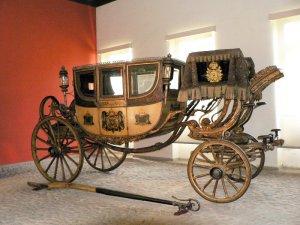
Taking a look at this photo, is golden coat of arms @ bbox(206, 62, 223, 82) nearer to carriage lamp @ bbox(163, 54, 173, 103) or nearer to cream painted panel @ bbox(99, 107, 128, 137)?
carriage lamp @ bbox(163, 54, 173, 103)

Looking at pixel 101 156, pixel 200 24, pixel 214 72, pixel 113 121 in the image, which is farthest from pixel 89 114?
pixel 200 24

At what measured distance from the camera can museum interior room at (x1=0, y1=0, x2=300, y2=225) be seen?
10.9 ft

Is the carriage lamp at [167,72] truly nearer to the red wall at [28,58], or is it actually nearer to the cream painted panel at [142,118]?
the cream painted panel at [142,118]

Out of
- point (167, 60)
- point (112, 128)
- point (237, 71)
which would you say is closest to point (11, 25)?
point (112, 128)

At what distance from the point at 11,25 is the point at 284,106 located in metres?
4.66

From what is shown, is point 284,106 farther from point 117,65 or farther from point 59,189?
point 59,189

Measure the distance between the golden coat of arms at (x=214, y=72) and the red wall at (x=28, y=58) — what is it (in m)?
3.77

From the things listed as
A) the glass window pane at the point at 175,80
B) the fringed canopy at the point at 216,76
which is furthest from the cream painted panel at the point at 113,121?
the fringed canopy at the point at 216,76

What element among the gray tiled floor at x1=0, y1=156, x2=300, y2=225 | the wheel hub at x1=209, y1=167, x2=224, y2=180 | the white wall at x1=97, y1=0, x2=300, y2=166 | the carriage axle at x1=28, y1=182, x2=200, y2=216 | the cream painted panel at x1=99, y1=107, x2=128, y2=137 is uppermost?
the white wall at x1=97, y1=0, x2=300, y2=166

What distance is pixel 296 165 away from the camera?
508 cm

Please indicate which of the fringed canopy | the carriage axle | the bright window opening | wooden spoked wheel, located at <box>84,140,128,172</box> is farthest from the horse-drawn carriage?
the bright window opening

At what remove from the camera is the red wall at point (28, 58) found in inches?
222

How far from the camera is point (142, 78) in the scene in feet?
12.7

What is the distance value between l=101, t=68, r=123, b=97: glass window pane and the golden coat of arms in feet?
3.52
